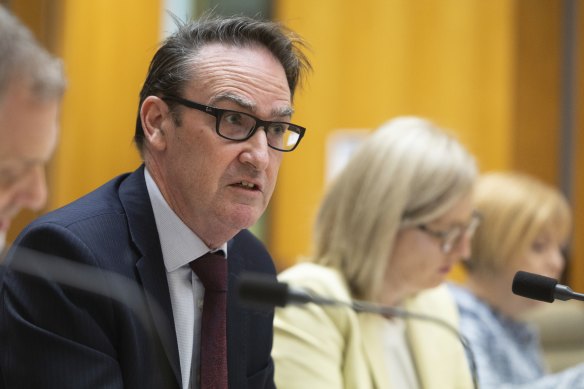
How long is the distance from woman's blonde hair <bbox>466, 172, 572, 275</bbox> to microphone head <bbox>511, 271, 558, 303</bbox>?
4.20 ft

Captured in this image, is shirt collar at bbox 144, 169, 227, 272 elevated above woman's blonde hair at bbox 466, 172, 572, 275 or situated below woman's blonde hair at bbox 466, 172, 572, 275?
above

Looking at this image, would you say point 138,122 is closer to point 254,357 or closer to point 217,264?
point 217,264

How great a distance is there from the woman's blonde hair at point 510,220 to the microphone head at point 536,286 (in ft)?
4.20

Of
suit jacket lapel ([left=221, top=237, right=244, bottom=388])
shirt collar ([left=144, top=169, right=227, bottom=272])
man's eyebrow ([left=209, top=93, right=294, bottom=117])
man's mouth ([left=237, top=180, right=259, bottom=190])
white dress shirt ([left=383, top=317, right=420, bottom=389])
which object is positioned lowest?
white dress shirt ([left=383, top=317, right=420, bottom=389])

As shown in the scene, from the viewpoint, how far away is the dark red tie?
133 cm

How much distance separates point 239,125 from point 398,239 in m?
0.77

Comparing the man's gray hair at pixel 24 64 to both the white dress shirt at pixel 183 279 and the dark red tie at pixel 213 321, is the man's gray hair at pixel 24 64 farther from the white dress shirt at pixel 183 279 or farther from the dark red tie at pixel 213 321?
the dark red tie at pixel 213 321

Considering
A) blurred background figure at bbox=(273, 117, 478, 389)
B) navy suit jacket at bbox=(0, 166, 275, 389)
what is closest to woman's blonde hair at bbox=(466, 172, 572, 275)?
blurred background figure at bbox=(273, 117, 478, 389)

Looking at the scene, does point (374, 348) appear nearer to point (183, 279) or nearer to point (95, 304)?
point (183, 279)

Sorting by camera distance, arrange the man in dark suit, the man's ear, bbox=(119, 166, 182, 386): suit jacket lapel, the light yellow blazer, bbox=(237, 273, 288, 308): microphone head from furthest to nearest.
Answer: the light yellow blazer
the man's ear
bbox=(119, 166, 182, 386): suit jacket lapel
the man in dark suit
bbox=(237, 273, 288, 308): microphone head

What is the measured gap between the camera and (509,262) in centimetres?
257

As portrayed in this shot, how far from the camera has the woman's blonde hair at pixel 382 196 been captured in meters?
1.99

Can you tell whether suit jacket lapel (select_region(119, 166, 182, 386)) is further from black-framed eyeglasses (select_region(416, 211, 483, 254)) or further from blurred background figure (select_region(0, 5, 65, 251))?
black-framed eyeglasses (select_region(416, 211, 483, 254))

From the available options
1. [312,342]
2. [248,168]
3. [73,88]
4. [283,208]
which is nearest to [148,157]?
[248,168]
